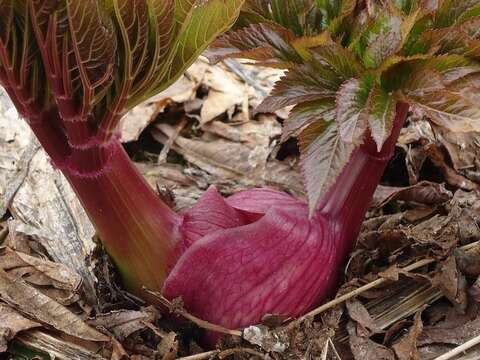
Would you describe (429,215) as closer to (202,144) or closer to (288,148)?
(288,148)

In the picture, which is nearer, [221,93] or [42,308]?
[42,308]

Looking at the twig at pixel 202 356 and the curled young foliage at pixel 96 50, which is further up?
the curled young foliage at pixel 96 50

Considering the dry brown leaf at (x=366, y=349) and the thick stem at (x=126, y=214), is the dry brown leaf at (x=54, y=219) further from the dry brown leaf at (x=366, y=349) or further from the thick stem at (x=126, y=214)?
the dry brown leaf at (x=366, y=349)

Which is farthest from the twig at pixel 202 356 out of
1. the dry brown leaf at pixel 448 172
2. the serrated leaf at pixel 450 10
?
the dry brown leaf at pixel 448 172

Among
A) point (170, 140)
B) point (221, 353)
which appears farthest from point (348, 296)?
point (170, 140)

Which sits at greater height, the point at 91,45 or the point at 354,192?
the point at 91,45

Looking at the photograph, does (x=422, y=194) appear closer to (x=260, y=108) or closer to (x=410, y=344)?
(x=410, y=344)

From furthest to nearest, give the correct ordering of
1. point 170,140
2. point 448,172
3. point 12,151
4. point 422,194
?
point 170,140
point 12,151
point 448,172
point 422,194

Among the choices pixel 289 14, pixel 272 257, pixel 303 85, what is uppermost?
pixel 289 14
